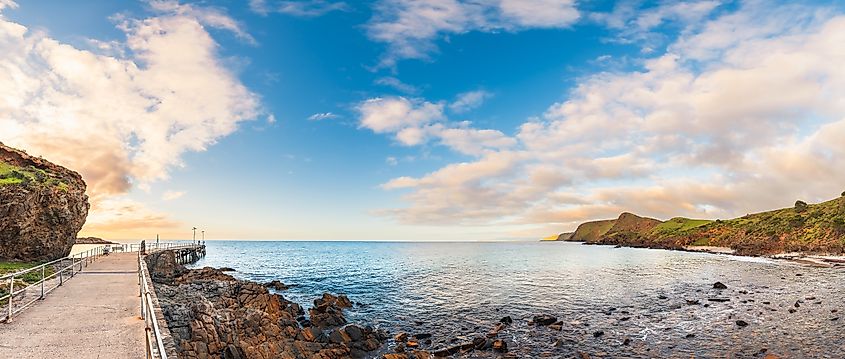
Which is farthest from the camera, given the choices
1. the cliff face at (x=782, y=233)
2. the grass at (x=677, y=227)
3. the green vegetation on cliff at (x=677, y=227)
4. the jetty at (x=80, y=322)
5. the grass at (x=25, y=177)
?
the green vegetation on cliff at (x=677, y=227)

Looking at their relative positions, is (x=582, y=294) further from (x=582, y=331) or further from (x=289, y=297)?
(x=289, y=297)

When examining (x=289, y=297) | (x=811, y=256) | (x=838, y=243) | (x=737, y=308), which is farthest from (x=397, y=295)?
(x=838, y=243)

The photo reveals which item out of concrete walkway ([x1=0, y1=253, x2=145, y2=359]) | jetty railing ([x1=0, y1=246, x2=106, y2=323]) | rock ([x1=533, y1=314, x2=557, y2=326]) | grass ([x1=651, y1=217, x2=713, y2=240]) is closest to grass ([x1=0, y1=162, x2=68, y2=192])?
jetty railing ([x1=0, y1=246, x2=106, y2=323])

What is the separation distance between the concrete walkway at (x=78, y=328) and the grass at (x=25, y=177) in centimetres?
1953

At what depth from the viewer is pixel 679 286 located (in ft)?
153

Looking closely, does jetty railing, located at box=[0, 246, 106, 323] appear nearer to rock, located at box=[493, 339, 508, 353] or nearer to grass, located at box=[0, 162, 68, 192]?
grass, located at box=[0, 162, 68, 192]

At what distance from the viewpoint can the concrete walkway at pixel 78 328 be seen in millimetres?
10984

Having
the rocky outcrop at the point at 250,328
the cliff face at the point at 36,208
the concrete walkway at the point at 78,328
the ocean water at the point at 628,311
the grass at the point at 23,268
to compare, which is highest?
the cliff face at the point at 36,208

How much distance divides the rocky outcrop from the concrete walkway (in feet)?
7.98

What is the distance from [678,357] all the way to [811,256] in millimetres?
77581

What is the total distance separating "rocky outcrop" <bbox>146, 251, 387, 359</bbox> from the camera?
17.6m

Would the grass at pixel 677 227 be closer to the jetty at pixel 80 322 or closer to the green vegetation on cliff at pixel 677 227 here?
the green vegetation on cliff at pixel 677 227

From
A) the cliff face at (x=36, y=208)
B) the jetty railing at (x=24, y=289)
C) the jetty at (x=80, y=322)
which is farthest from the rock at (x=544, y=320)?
the cliff face at (x=36, y=208)

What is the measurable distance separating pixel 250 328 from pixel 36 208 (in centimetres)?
2575
